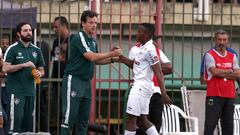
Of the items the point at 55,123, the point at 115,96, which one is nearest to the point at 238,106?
the point at 115,96

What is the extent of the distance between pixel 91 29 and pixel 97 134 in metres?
2.63

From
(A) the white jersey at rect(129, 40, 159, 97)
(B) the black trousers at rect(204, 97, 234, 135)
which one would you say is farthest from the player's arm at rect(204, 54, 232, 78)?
(A) the white jersey at rect(129, 40, 159, 97)

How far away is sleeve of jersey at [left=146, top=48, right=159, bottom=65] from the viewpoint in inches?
514

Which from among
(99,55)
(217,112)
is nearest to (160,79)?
(99,55)

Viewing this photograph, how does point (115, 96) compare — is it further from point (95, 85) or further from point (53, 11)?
point (53, 11)

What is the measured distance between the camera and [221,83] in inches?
561

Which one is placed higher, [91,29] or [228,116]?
[91,29]

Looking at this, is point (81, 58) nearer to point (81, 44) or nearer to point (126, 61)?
point (81, 44)

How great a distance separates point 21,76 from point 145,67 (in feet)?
6.28

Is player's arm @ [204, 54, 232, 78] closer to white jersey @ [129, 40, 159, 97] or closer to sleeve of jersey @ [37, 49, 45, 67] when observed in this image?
white jersey @ [129, 40, 159, 97]

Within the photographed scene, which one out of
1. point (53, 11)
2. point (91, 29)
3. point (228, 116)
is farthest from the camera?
point (53, 11)

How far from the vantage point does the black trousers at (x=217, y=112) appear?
14188 mm

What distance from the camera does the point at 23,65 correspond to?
13141mm

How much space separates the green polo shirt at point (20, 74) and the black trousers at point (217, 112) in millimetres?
2959
